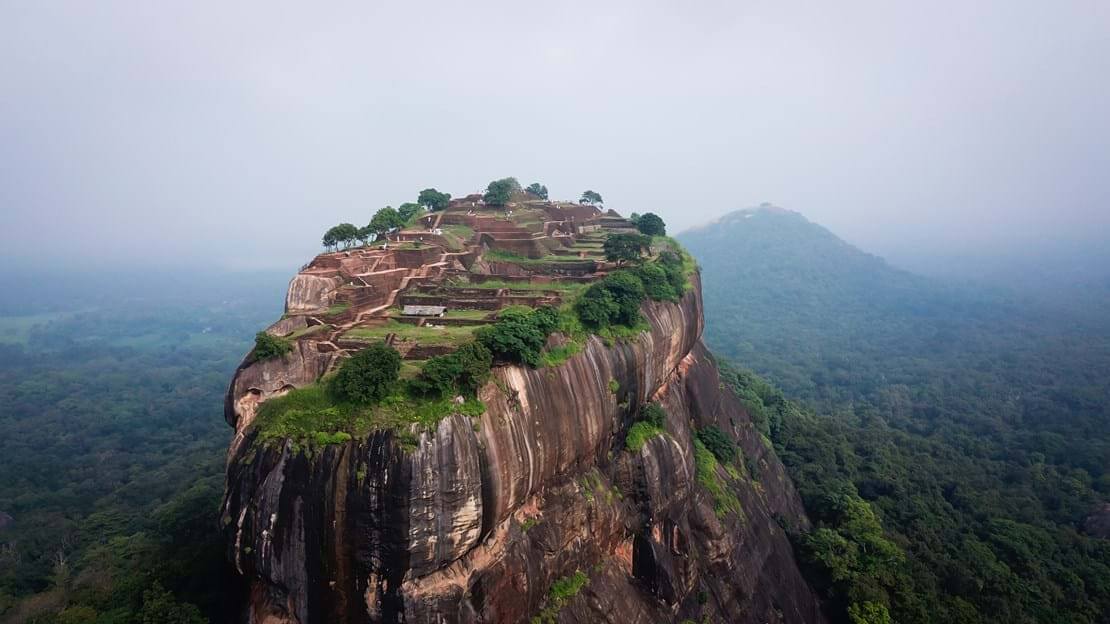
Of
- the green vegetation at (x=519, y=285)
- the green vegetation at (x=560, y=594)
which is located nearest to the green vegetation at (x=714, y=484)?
the green vegetation at (x=560, y=594)

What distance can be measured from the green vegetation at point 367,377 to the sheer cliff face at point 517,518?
1546mm

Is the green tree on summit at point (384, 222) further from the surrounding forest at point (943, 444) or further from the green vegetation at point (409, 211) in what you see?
the surrounding forest at point (943, 444)

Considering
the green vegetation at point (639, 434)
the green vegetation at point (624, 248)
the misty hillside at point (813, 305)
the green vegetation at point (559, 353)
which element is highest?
the green vegetation at point (624, 248)

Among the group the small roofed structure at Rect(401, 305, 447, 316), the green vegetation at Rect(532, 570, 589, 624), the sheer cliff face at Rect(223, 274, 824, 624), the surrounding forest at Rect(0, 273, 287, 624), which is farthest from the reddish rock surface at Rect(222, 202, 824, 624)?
the surrounding forest at Rect(0, 273, 287, 624)

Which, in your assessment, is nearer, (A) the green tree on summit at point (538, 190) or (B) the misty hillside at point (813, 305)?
(A) the green tree on summit at point (538, 190)

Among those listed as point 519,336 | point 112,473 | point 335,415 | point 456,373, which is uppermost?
point 519,336

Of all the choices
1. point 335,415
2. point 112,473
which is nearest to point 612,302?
point 335,415

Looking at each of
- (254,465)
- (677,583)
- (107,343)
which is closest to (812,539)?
(677,583)

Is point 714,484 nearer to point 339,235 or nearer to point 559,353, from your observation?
point 559,353

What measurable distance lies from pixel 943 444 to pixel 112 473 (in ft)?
264

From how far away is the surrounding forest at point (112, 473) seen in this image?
68.4 feet

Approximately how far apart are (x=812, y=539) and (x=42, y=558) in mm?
45156

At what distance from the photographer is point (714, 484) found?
91.8 feet

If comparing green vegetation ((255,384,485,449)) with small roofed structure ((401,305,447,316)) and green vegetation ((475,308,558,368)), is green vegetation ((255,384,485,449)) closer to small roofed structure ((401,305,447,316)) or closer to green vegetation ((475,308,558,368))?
green vegetation ((475,308,558,368))
